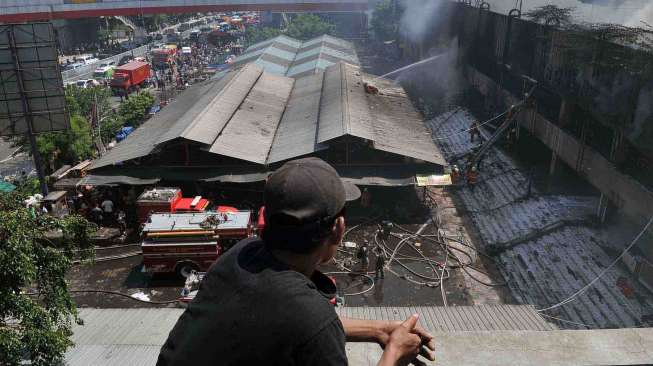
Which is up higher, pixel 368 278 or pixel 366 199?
pixel 366 199

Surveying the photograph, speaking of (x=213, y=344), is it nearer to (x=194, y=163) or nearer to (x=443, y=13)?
(x=194, y=163)

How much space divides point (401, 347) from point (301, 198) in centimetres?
85

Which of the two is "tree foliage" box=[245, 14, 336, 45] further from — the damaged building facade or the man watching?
the man watching

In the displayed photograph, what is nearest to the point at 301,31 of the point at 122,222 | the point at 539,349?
the point at 122,222

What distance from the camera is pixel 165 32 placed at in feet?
258

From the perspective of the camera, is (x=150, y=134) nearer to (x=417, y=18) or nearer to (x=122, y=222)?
(x=122, y=222)

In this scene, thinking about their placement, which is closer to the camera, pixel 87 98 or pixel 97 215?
pixel 97 215

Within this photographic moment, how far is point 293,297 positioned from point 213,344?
0.36 metres

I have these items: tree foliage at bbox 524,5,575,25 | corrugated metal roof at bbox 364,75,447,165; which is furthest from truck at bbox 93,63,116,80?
tree foliage at bbox 524,5,575,25

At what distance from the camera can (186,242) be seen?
16562mm

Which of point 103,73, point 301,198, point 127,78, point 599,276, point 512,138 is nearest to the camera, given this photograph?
point 301,198

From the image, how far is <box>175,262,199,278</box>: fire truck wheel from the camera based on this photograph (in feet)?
55.0

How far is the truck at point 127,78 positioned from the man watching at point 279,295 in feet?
143

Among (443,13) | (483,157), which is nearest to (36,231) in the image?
(483,157)
